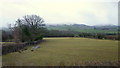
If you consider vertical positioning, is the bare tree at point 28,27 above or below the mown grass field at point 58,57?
above

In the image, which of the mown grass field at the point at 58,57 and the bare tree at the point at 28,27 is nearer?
the mown grass field at the point at 58,57

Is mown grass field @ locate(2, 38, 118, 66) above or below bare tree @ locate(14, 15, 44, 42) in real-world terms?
below

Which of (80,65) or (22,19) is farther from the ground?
(22,19)

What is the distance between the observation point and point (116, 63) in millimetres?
6289

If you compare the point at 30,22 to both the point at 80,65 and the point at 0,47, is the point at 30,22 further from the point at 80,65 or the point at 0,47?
the point at 80,65

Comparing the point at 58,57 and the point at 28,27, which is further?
the point at 28,27

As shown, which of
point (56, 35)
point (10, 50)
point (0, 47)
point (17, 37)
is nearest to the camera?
point (0, 47)

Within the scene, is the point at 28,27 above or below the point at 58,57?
above

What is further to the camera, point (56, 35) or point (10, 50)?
point (56, 35)

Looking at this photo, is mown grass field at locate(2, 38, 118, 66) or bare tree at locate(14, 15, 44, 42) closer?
mown grass field at locate(2, 38, 118, 66)

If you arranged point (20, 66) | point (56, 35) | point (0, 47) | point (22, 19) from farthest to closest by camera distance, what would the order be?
point (56, 35)
point (22, 19)
point (0, 47)
point (20, 66)

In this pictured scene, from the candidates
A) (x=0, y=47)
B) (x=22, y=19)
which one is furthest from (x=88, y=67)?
(x=22, y=19)

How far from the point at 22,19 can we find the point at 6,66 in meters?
25.8

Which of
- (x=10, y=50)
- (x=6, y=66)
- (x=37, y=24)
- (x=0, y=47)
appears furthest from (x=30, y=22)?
(x=6, y=66)
